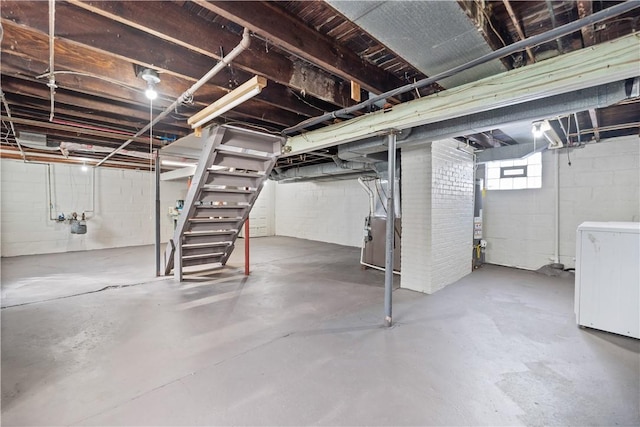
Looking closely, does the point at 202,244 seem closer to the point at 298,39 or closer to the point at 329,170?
the point at 329,170

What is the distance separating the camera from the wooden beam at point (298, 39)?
1.52m

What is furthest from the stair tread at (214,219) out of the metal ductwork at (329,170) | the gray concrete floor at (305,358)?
the metal ductwork at (329,170)

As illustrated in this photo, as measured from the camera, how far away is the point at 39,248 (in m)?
6.36

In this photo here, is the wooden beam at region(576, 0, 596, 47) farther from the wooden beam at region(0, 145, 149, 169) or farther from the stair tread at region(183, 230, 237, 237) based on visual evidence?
the wooden beam at region(0, 145, 149, 169)

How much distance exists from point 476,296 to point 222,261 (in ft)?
13.5

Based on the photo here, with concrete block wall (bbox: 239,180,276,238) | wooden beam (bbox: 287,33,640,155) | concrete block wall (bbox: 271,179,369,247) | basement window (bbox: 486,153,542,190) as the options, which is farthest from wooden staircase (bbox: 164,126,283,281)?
concrete block wall (bbox: 239,180,276,238)

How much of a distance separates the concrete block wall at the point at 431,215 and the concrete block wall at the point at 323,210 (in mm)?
3315

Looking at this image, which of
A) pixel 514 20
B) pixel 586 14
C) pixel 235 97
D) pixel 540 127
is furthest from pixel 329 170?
pixel 586 14

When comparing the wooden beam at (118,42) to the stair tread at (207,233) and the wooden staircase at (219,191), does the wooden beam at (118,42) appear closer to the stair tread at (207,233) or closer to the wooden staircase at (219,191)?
the wooden staircase at (219,191)

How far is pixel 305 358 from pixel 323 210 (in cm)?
648

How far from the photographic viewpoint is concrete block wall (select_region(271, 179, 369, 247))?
7543mm

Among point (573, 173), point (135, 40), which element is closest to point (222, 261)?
point (135, 40)

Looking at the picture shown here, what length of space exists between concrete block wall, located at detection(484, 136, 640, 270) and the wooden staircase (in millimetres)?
4407

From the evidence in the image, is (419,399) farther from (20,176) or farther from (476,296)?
(20,176)
